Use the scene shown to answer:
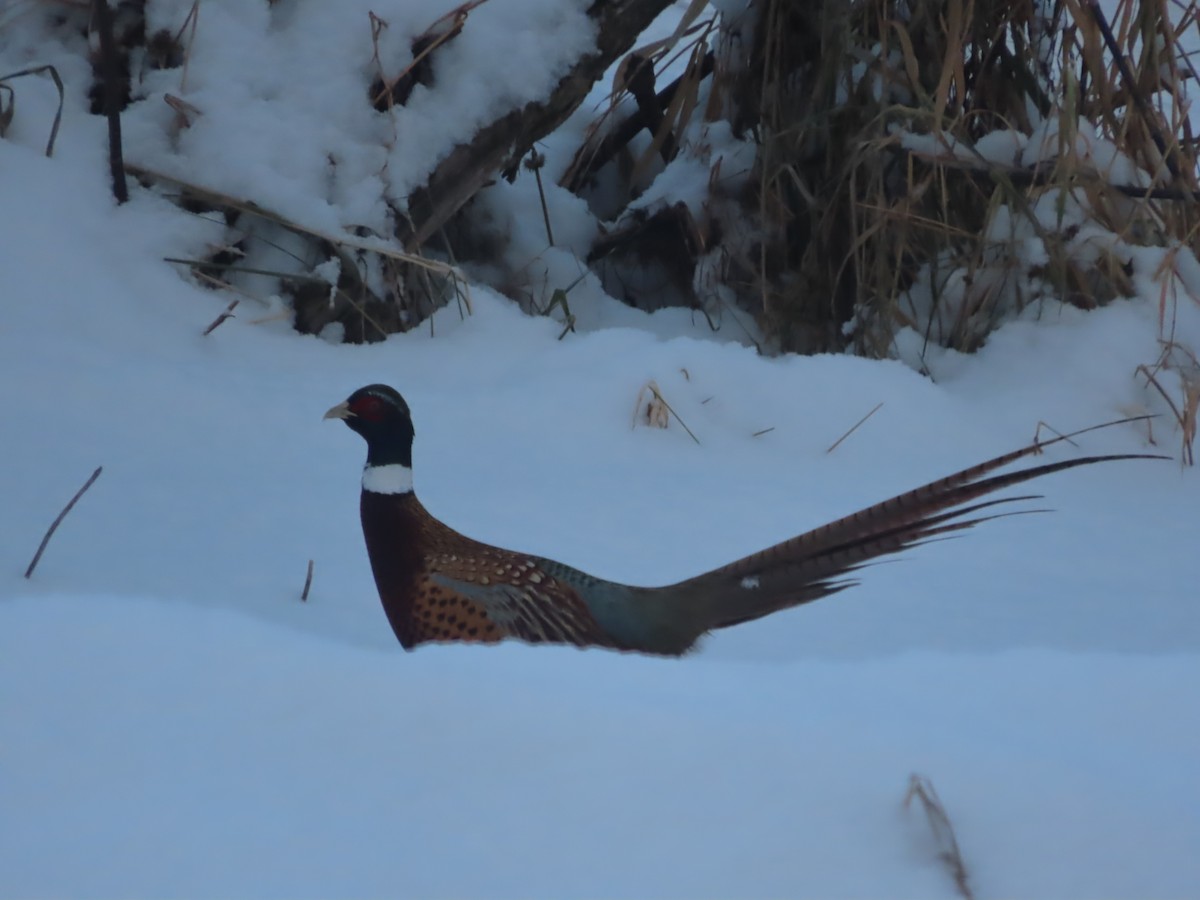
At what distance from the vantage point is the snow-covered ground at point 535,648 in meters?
1.18

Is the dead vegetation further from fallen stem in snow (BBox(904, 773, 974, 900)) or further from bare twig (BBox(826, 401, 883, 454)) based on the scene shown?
fallen stem in snow (BBox(904, 773, 974, 900))

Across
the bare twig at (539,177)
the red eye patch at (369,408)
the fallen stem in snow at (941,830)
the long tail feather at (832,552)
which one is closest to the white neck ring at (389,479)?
the red eye patch at (369,408)

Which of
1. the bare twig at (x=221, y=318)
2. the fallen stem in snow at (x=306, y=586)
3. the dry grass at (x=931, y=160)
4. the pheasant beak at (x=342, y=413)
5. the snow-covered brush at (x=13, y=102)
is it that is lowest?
the fallen stem in snow at (x=306, y=586)

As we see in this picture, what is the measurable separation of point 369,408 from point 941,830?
1737 mm

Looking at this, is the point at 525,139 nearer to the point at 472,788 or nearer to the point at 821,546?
the point at 821,546

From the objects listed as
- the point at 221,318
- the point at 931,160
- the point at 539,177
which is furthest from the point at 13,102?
the point at 931,160

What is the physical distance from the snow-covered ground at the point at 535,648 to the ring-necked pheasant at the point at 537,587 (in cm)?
12

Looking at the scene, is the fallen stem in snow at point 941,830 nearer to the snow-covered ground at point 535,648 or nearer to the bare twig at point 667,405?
the snow-covered ground at point 535,648

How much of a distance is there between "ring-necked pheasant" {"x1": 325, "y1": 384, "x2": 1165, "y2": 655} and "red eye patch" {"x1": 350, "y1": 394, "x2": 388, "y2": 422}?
5cm

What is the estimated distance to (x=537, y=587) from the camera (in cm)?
252

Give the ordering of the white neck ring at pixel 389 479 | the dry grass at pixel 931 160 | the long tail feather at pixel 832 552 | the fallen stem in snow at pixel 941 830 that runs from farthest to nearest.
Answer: the dry grass at pixel 931 160 → the white neck ring at pixel 389 479 → the long tail feather at pixel 832 552 → the fallen stem in snow at pixel 941 830

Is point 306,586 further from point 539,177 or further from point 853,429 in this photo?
point 539,177

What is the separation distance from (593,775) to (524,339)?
2.79 m

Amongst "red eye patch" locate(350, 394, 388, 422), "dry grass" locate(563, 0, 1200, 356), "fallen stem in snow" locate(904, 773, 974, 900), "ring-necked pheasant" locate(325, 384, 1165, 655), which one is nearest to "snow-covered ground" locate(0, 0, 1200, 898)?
"fallen stem in snow" locate(904, 773, 974, 900)
